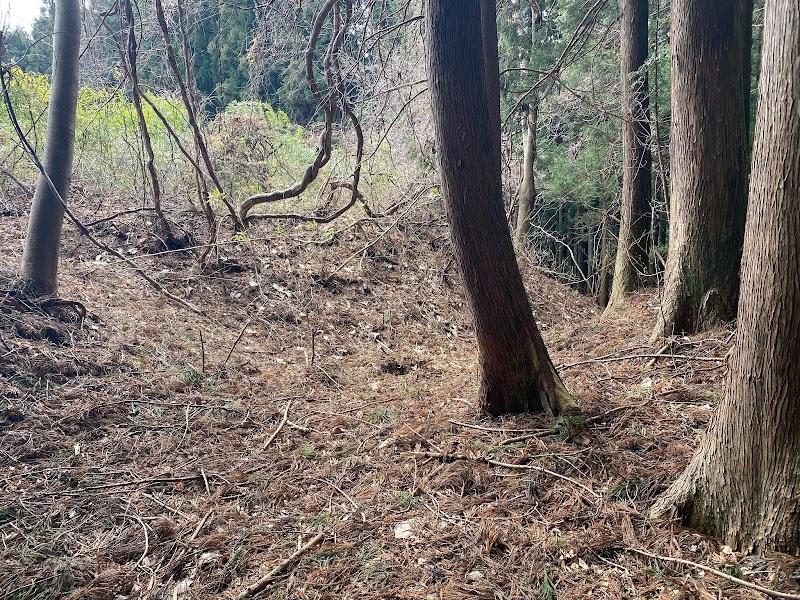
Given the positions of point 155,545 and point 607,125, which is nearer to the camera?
point 155,545

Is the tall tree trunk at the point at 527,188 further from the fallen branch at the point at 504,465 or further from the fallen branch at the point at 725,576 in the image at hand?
the fallen branch at the point at 725,576

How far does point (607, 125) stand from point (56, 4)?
7.81m

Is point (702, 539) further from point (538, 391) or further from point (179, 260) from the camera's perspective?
point (179, 260)

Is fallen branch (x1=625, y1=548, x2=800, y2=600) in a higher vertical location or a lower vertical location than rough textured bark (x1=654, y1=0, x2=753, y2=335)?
lower

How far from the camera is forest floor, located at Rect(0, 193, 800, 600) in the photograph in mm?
2207

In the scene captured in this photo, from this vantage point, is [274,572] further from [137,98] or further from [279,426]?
[137,98]

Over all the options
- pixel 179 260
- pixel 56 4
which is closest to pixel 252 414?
pixel 179 260

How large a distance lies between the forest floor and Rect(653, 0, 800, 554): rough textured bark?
157mm

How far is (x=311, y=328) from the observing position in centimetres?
650

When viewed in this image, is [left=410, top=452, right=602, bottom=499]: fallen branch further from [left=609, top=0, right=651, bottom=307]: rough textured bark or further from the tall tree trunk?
the tall tree trunk

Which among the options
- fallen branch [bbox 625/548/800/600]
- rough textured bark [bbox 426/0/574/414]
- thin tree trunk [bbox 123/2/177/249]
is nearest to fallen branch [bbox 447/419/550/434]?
rough textured bark [bbox 426/0/574/414]

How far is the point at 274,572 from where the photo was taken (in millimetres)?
2266

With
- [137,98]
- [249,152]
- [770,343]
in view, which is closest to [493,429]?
[770,343]

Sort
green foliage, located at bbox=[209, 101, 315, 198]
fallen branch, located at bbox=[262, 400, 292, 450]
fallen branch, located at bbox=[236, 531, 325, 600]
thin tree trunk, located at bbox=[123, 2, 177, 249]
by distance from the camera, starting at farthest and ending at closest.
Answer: green foliage, located at bbox=[209, 101, 315, 198] < thin tree trunk, located at bbox=[123, 2, 177, 249] < fallen branch, located at bbox=[262, 400, 292, 450] < fallen branch, located at bbox=[236, 531, 325, 600]
